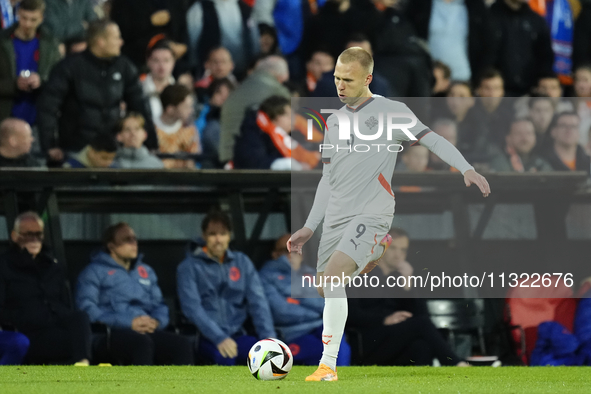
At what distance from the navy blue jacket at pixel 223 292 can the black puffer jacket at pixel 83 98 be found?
5.35ft

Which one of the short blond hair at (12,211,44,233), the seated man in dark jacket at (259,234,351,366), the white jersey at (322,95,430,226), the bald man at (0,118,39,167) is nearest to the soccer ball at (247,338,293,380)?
the white jersey at (322,95,430,226)

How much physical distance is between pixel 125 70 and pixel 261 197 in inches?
79.2

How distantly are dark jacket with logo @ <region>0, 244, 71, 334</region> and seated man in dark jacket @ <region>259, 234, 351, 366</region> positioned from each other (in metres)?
2.01

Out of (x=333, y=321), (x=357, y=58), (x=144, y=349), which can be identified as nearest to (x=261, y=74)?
(x=144, y=349)

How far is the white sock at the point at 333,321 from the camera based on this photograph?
20.5 ft

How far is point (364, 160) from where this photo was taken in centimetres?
646

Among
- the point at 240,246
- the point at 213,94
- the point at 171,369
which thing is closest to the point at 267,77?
the point at 213,94

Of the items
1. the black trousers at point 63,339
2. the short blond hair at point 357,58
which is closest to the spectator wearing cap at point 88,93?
the black trousers at point 63,339

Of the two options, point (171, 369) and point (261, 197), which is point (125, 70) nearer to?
point (261, 197)

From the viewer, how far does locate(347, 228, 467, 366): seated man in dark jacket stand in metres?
9.21

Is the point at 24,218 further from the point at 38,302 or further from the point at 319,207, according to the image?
the point at 319,207

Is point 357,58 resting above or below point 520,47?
below

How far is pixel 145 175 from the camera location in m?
9.67

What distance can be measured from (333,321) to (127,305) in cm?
353
